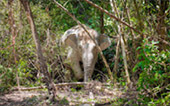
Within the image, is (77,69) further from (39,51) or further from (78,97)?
(39,51)

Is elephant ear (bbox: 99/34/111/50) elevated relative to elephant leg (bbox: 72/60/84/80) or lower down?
elevated

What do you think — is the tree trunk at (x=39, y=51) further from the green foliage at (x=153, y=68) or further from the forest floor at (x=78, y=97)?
the green foliage at (x=153, y=68)

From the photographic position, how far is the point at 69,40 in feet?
19.6

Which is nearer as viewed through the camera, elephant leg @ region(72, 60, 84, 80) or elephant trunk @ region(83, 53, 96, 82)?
elephant trunk @ region(83, 53, 96, 82)

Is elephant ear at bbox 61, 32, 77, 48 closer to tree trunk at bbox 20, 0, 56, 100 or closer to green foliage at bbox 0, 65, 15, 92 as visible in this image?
green foliage at bbox 0, 65, 15, 92

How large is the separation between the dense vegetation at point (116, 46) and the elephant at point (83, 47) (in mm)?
271

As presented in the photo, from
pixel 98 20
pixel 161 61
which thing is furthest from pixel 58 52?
pixel 161 61

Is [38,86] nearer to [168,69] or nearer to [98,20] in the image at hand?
[168,69]

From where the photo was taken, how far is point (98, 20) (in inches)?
303

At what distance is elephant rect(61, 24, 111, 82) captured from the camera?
5602 millimetres

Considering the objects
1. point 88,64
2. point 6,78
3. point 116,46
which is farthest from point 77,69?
point 6,78

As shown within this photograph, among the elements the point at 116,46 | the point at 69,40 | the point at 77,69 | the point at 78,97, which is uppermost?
the point at 69,40

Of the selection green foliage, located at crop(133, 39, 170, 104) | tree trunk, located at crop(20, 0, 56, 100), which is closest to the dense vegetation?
green foliage, located at crop(133, 39, 170, 104)

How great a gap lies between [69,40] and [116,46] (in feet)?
4.25
